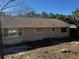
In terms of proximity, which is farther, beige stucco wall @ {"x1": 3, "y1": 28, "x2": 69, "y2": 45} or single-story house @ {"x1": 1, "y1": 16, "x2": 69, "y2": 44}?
beige stucco wall @ {"x1": 3, "y1": 28, "x2": 69, "y2": 45}

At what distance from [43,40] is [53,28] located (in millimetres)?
3791

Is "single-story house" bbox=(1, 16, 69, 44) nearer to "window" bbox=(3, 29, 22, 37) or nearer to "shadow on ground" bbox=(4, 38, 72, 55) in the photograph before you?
"window" bbox=(3, 29, 22, 37)

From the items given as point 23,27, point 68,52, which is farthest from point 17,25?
point 68,52

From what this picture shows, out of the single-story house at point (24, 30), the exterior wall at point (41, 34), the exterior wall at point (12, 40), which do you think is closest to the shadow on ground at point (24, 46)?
the exterior wall at point (12, 40)

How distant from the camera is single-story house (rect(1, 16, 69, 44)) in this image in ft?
78.9

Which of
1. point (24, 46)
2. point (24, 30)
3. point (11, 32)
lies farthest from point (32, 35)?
point (24, 46)

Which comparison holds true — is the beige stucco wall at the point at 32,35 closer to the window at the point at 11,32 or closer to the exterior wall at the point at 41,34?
the exterior wall at the point at 41,34

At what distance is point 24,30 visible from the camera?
85.6ft

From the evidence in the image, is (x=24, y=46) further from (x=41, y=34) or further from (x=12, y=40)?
(x=41, y=34)

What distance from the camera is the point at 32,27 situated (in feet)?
89.1

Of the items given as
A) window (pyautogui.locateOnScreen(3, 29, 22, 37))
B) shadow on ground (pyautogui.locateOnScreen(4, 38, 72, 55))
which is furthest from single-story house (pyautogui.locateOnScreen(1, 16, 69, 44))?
shadow on ground (pyautogui.locateOnScreen(4, 38, 72, 55))

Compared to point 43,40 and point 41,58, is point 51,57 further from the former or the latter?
point 43,40

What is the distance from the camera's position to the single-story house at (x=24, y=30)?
78.9ft

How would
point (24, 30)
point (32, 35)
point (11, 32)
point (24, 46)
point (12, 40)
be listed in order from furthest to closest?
point (32, 35)
point (24, 30)
point (11, 32)
point (12, 40)
point (24, 46)
